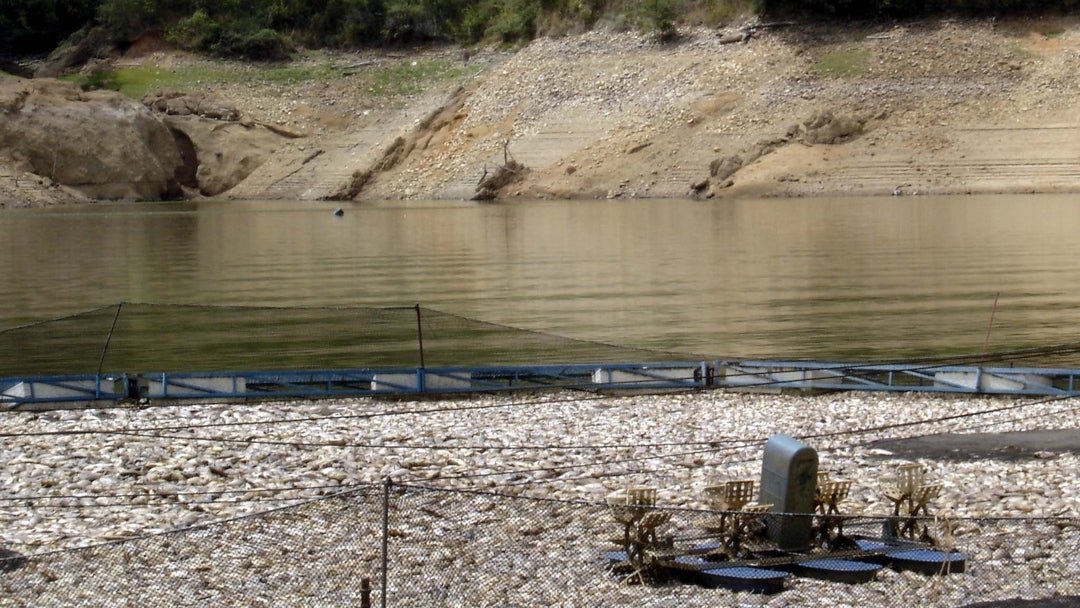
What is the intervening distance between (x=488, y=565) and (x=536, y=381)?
9286 millimetres

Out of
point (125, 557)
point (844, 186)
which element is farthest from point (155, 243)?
point (125, 557)

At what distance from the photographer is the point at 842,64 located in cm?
6931

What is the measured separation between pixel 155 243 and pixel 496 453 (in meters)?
34.4

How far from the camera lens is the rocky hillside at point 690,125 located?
6212 centimetres

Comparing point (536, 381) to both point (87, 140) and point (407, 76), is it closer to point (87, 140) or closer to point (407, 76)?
point (87, 140)

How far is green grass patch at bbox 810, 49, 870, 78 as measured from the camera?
68438 millimetres

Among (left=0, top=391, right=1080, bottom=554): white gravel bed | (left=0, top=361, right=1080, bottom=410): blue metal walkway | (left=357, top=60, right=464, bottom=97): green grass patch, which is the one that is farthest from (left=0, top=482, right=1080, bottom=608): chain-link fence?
(left=357, top=60, right=464, bottom=97): green grass patch

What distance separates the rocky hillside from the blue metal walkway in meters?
42.0

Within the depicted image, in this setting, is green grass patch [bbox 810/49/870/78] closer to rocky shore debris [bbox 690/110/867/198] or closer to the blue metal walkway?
rocky shore debris [bbox 690/110/867/198]

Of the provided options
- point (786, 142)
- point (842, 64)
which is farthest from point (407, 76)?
point (786, 142)

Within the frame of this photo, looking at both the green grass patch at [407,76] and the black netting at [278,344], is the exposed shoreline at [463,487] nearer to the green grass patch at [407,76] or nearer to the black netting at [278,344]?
the black netting at [278,344]

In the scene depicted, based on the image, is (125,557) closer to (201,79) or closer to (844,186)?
(844,186)

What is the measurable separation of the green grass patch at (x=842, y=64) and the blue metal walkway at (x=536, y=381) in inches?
1971

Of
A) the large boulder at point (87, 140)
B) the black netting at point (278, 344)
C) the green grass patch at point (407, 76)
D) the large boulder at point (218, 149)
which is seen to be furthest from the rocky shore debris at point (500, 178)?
the black netting at point (278, 344)
